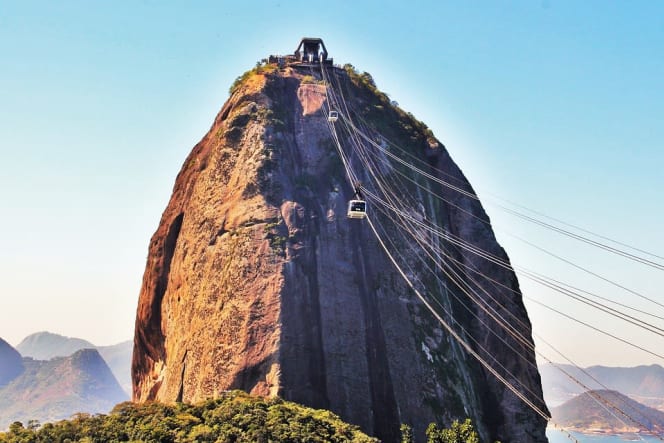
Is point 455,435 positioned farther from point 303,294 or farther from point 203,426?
point 303,294

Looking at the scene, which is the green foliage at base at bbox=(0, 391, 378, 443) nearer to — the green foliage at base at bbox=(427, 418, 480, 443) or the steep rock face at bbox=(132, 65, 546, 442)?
the green foliage at base at bbox=(427, 418, 480, 443)

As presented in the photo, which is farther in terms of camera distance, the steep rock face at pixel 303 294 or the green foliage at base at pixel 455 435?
the steep rock face at pixel 303 294

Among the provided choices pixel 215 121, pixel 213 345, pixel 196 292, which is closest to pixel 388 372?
pixel 213 345

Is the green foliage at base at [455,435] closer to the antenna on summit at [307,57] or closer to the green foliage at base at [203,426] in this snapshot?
the green foliage at base at [203,426]

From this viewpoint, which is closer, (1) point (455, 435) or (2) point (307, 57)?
(1) point (455, 435)

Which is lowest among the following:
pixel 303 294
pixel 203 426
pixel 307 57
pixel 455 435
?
pixel 455 435

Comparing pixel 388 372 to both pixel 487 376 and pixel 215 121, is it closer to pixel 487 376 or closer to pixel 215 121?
pixel 487 376

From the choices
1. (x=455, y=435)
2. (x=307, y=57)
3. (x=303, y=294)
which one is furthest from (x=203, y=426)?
(x=307, y=57)

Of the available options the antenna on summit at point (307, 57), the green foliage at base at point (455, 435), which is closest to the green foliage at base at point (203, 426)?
the green foliage at base at point (455, 435)
